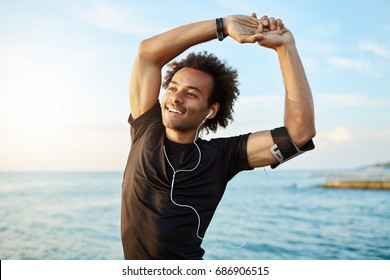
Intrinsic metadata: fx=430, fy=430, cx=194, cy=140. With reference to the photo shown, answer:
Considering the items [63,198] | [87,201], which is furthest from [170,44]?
[63,198]

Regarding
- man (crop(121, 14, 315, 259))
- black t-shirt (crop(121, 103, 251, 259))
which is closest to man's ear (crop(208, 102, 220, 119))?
man (crop(121, 14, 315, 259))

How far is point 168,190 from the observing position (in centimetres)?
205

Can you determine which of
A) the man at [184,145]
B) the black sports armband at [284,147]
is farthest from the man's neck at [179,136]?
the black sports armband at [284,147]

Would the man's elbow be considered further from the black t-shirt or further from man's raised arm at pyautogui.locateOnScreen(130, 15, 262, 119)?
man's raised arm at pyautogui.locateOnScreen(130, 15, 262, 119)

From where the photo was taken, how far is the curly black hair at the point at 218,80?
242cm

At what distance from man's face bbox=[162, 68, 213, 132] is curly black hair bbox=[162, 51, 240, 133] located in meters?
0.08

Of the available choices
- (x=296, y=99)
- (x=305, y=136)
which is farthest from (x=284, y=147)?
(x=296, y=99)

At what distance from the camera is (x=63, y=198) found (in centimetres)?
2936

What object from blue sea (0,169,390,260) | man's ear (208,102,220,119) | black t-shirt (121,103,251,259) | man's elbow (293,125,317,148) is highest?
man's ear (208,102,220,119)

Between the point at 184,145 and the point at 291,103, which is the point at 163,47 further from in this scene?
the point at 291,103

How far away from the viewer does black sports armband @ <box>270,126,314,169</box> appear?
199cm

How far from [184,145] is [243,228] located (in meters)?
15.7

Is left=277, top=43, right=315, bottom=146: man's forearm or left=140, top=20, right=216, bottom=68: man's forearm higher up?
left=140, top=20, right=216, bottom=68: man's forearm
